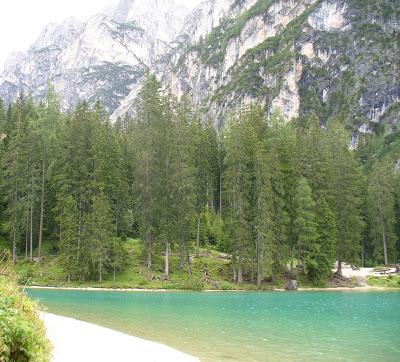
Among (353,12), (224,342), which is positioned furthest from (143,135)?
(353,12)

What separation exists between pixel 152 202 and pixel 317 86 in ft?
489

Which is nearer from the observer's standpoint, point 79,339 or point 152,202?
point 79,339

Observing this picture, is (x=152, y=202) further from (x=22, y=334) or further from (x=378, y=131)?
(x=378, y=131)

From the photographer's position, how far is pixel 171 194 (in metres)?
52.3

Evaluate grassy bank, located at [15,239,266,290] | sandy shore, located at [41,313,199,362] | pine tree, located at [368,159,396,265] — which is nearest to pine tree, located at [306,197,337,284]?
grassy bank, located at [15,239,266,290]

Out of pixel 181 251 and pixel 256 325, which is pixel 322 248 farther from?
pixel 256 325

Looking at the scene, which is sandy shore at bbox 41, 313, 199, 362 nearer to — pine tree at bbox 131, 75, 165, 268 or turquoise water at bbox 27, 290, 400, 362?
turquoise water at bbox 27, 290, 400, 362

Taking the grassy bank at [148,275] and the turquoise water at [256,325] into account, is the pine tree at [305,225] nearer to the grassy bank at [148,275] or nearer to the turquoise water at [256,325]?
the grassy bank at [148,275]

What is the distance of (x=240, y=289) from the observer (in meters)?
49.1

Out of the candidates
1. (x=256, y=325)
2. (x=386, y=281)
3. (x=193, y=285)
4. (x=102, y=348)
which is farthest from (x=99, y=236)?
(x=386, y=281)

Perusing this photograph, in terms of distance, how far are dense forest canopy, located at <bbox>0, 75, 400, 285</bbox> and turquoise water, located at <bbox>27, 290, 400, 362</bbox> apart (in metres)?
14.7

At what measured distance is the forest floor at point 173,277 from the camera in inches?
1891

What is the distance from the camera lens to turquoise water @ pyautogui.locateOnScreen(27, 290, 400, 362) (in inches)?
647

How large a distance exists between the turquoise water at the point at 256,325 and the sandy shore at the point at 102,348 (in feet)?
4.42
